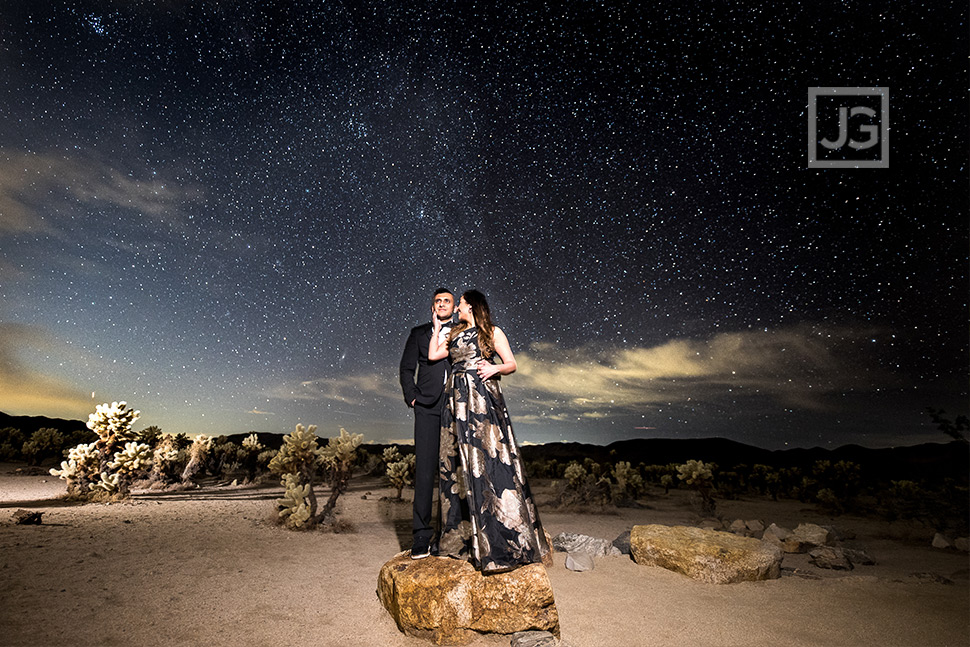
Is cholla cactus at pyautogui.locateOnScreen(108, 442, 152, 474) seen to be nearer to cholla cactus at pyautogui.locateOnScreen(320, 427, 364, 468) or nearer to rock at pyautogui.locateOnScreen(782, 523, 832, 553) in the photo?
cholla cactus at pyautogui.locateOnScreen(320, 427, 364, 468)

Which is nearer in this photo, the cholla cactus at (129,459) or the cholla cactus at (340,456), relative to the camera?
the cholla cactus at (340,456)

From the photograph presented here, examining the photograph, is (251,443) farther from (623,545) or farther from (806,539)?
(806,539)

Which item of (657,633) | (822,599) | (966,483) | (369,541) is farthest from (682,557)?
(966,483)

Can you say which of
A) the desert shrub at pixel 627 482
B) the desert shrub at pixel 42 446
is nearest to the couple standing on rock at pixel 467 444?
the desert shrub at pixel 627 482

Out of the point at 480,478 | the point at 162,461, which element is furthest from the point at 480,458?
the point at 162,461

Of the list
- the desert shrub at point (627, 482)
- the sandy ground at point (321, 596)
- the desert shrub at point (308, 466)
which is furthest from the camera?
the desert shrub at point (627, 482)

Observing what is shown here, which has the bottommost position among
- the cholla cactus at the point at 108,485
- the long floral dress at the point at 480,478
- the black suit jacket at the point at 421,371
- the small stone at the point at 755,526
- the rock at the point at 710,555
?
the small stone at the point at 755,526

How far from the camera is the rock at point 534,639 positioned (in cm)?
317

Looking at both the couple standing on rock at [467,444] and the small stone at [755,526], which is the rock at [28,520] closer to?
the couple standing on rock at [467,444]

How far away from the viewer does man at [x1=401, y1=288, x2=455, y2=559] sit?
4.27 m

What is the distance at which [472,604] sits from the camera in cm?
350

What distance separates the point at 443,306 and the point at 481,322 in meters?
0.49

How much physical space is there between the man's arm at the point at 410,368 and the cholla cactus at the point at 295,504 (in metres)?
4.41

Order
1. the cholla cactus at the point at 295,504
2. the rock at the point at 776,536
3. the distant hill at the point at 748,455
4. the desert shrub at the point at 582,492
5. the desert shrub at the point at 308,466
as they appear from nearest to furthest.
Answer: the rock at the point at 776,536 < the cholla cactus at the point at 295,504 < the desert shrub at the point at 308,466 < the desert shrub at the point at 582,492 < the distant hill at the point at 748,455
